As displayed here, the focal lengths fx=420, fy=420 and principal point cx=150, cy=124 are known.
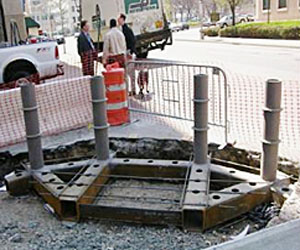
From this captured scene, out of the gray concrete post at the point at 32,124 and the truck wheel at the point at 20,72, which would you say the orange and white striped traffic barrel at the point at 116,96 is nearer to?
the gray concrete post at the point at 32,124

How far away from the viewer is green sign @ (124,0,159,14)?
1758 centimetres

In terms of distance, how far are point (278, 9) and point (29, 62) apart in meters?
35.3

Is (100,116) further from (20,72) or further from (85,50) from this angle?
(20,72)

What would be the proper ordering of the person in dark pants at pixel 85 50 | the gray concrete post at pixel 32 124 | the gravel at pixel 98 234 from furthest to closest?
the person in dark pants at pixel 85 50
the gray concrete post at pixel 32 124
the gravel at pixel 98 234

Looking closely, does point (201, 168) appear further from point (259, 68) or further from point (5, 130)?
point (259, 68)

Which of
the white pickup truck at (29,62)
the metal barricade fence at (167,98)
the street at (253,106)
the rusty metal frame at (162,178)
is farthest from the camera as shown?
the white pickup truck at (29,62)

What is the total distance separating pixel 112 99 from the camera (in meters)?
7.92

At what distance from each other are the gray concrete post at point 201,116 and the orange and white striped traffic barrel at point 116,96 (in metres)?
2.73

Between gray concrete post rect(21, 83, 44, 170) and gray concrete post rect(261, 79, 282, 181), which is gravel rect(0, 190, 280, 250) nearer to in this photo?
gray concrete post rect(261, 79, 282, 181)

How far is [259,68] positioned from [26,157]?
10.9 meters

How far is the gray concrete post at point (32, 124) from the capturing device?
5686 mm

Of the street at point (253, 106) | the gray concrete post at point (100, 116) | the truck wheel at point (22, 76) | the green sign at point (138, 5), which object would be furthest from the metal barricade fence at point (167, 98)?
the green sign at point (138, 5)

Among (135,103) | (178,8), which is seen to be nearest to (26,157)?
(135,103)

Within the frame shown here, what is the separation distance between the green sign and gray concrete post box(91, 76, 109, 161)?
40.9 feet
